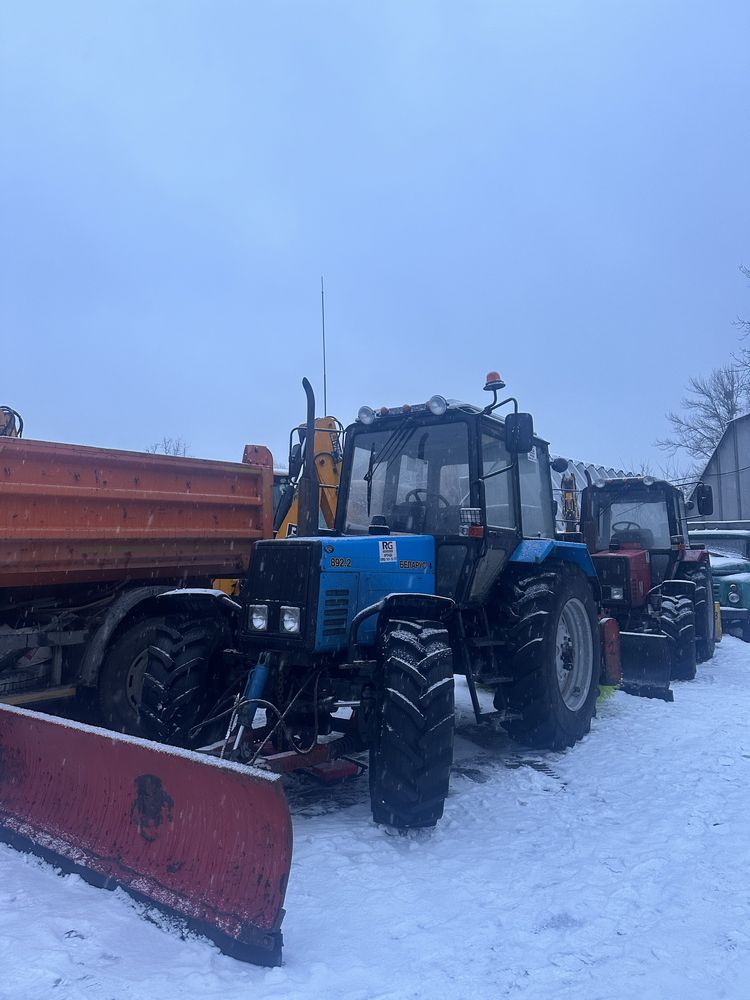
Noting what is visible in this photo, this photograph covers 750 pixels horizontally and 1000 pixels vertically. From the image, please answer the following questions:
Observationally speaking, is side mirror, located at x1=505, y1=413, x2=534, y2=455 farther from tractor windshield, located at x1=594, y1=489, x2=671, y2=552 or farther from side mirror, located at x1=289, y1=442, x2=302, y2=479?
tractor windshield, located at x1=594, y1=489, x2=671, y2=552

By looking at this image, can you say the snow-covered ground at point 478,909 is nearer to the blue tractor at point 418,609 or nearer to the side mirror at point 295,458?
the blue tractor at point 418,609

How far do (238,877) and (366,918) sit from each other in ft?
1.92

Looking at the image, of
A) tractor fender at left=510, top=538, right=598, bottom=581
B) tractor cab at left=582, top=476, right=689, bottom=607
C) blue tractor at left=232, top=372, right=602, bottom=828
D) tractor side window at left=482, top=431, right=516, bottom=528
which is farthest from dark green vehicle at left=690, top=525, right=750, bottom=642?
tractor side window at left=482, top=431, right=516, bottom=528

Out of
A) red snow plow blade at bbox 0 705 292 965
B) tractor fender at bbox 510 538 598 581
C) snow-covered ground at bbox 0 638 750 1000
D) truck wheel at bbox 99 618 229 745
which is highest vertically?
tractor fender at bbox 510 538 598 581

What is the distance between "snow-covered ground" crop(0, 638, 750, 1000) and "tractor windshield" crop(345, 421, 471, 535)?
5.58 ft

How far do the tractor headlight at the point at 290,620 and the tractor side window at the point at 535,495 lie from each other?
222 centimetres

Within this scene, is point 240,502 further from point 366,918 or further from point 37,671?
point 366,918

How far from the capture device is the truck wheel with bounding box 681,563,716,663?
933cm

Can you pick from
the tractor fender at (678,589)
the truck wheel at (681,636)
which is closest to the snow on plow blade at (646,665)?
the truck wheel at (681,636)

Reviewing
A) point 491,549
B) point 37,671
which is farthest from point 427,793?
point 37,671

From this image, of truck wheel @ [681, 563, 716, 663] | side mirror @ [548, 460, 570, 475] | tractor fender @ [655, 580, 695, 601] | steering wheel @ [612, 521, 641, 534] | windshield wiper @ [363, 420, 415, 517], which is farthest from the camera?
steering wheel @ [612, 521, 641, 534]

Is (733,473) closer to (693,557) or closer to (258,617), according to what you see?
(693,557)

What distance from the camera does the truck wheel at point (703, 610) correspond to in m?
9.33

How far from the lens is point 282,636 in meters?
4.23
